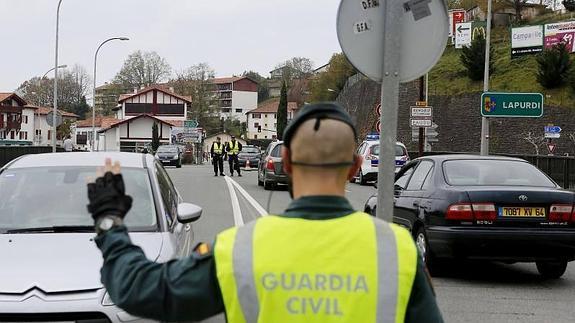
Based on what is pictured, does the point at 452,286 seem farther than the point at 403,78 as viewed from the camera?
Yes

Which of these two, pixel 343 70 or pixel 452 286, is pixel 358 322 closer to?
pixel 452 286

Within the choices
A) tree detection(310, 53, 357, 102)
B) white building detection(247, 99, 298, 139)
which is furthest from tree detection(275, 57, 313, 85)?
tree detection(310, 53, 357, 102)

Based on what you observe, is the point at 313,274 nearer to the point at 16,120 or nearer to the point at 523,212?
the point at 523,212

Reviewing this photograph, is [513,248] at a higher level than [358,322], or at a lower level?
lower

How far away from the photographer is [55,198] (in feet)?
19.5

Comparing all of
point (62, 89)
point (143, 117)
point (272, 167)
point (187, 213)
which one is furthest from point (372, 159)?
point (62, 89)

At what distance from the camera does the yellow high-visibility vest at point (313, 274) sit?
6.16 feet

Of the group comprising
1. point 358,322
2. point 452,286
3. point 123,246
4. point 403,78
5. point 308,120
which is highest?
point 403,78

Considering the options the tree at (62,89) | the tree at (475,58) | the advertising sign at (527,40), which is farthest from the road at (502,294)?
the tree at (62,89)

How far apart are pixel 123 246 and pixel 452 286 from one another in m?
6.69

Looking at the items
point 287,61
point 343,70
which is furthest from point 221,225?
point 287,61

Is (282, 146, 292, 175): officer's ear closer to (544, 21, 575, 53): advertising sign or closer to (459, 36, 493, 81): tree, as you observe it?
(544, 21, 575, 53): advertising sign

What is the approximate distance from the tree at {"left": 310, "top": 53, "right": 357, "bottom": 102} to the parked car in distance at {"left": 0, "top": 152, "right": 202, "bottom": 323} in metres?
80.1

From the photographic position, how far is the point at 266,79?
19062cm
